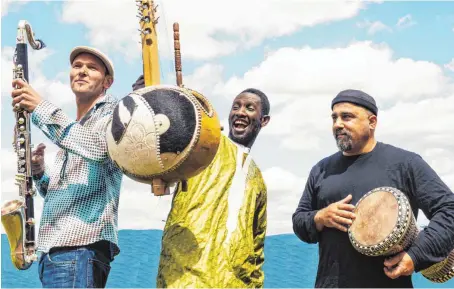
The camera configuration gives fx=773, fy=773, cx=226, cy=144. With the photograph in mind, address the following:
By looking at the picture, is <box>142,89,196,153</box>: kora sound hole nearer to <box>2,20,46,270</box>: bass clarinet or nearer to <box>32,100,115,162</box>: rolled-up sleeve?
<box>32,100,115,162</box>: rolled-up sleeve

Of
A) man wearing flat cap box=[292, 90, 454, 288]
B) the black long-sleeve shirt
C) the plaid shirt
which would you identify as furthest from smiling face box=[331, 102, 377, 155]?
the plaid shirt

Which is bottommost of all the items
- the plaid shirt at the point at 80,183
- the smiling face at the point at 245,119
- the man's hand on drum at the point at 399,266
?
the man's hand on drum at the point at 399,266

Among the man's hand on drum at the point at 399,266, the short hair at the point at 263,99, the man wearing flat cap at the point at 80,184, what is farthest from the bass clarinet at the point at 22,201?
the man's hand on drum at the point at 399,266

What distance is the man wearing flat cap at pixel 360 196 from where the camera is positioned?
467 cm

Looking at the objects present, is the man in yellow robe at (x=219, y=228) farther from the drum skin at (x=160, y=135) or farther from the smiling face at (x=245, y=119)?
the drum skin at (x=160, y=135)

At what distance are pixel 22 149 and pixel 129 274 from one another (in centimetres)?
552

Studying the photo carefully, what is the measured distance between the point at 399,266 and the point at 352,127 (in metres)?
0.92

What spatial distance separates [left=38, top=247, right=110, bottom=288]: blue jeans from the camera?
14.4ft

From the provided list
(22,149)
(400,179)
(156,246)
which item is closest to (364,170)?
(400,179)

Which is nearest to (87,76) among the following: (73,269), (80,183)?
(80,183)

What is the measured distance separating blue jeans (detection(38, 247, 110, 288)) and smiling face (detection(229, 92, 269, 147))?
145cm

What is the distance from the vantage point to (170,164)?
415 centimetres

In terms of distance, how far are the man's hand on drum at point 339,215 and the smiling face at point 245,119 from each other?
0.91m

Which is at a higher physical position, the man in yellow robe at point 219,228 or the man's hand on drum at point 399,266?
the man in yellow robe at point 219,228
